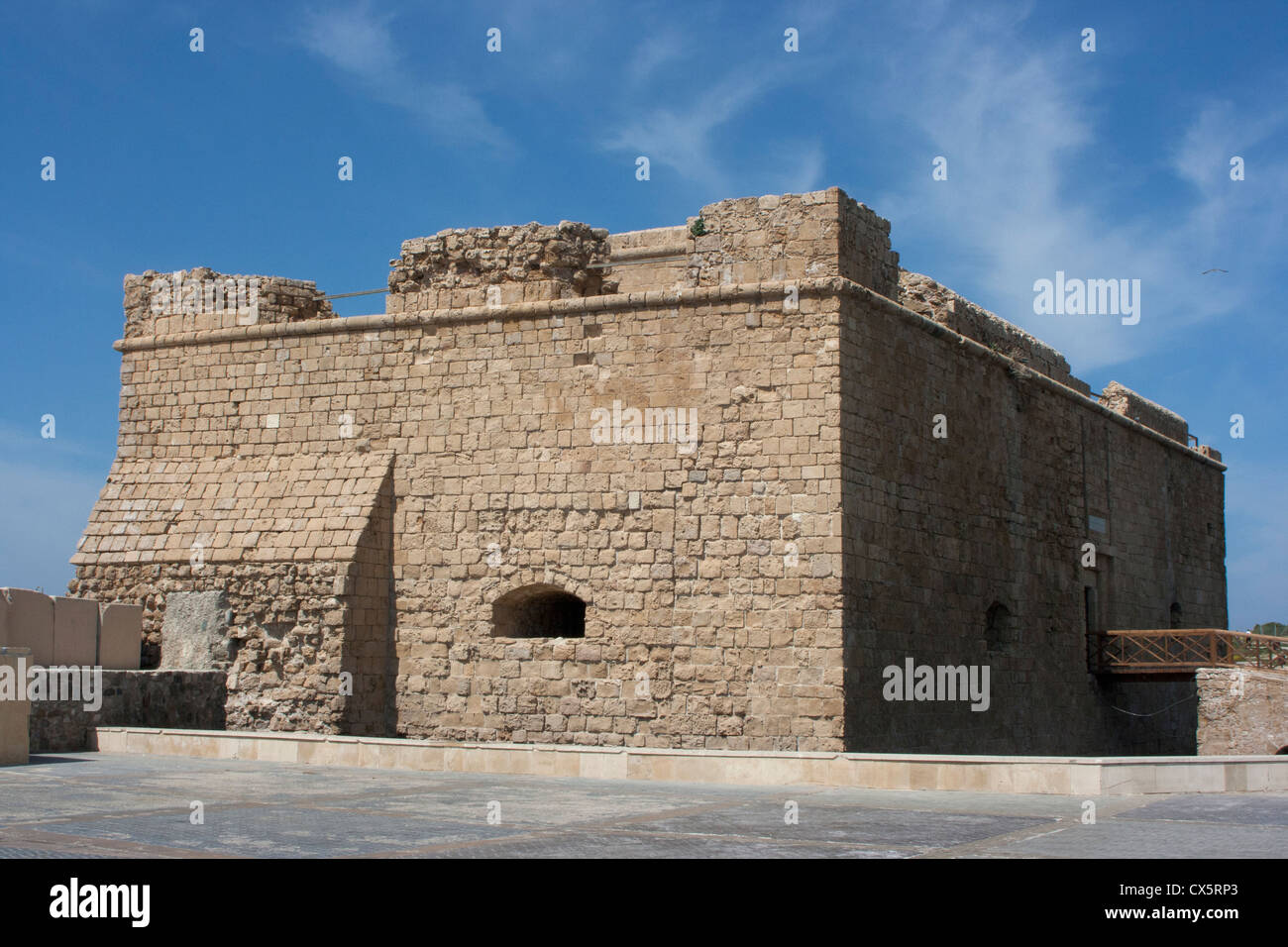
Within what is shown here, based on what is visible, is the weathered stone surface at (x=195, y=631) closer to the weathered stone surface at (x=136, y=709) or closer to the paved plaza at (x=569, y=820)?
the weathered stone surface at (x=136, y=709)

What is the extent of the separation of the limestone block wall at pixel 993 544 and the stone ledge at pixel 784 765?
301 centimetres

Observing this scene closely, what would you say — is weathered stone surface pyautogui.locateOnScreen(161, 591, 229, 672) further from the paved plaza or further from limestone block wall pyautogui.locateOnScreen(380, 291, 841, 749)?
the paved plaza

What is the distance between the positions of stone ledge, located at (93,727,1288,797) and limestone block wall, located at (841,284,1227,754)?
9.88 ft

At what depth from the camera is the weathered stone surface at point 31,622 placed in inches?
472

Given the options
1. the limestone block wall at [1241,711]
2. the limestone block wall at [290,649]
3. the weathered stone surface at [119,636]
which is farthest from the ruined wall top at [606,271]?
the limestone block wall at [1241,711]

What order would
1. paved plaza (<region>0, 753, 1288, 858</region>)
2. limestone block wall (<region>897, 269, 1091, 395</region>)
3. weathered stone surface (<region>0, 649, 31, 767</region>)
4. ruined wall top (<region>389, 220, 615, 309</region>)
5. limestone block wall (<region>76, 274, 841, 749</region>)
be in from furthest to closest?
limestone block wall (<region>897, 269, 1091, 395</region>) → ruined wall top (<region>389, 220, 615, 309</region>) → limestone block wall (<region>76, 274, 841, 749</region>) → weathered stone surface (<region>0, 649, 31, 767</region>) → paved plaza (<region>0, 753, 1288, 858</region>)

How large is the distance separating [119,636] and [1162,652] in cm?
1277

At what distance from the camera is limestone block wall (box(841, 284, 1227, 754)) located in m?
13.0

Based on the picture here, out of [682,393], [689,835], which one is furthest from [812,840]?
[682,393]

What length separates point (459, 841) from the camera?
622 cm

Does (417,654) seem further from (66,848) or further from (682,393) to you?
(66,848)

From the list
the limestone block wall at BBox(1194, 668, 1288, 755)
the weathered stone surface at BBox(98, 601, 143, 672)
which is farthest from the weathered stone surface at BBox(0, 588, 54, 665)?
the limestone block wall at BBox(1194, 668, 1288, 755)

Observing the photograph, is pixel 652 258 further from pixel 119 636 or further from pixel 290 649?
pixel 119 636

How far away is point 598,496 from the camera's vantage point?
13.4m
